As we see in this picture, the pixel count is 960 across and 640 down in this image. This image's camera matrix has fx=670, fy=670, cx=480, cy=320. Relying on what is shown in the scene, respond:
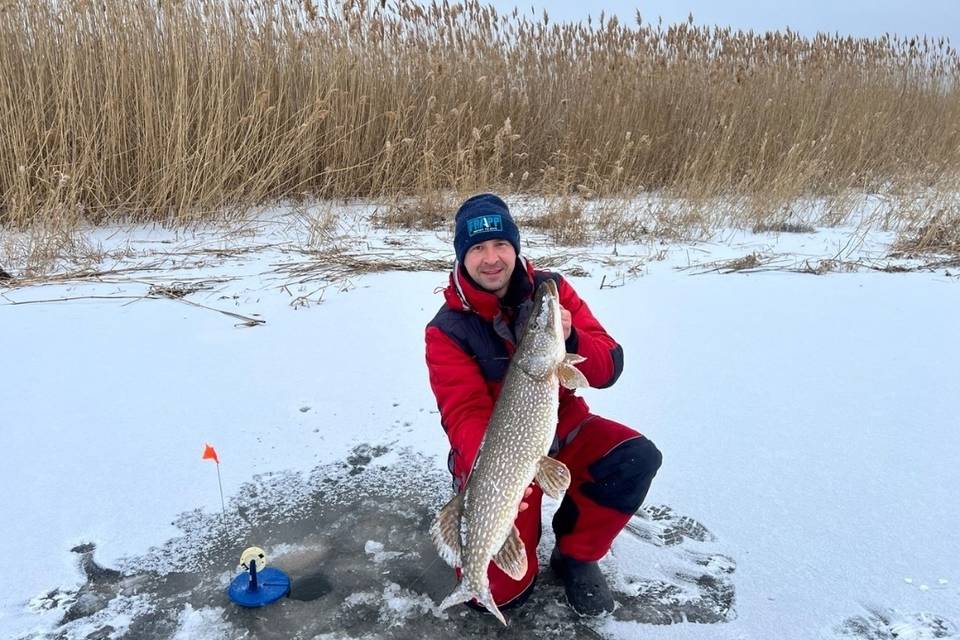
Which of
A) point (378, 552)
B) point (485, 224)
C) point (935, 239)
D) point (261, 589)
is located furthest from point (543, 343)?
point (935, 239)

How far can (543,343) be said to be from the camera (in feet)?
5.44

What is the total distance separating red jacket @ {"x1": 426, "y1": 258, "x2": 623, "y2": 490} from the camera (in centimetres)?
190

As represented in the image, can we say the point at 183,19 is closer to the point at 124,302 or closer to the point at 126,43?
the point at 126,43

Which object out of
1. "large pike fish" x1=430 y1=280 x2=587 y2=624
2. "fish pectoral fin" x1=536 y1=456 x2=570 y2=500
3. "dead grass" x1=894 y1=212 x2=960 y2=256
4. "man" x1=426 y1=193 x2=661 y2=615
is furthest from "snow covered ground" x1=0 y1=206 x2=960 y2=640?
"dead grass" x1=894 y1=212 x2=960 y2=256

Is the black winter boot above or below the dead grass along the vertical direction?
below

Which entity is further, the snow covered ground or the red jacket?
the red jacket

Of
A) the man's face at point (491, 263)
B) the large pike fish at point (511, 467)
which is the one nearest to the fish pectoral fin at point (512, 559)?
the large pike fish at point (511, 467)

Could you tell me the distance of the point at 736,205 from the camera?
6102 millimetres

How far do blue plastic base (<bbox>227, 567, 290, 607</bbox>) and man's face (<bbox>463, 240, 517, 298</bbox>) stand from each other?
0.99 meters

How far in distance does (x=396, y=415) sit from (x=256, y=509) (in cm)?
73

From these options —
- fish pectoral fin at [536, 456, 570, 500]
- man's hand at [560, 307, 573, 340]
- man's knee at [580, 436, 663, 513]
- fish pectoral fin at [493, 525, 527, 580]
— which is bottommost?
fish pectoral fin at [493, 525, 527, 580]

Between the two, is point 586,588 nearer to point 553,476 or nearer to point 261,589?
point 553,476

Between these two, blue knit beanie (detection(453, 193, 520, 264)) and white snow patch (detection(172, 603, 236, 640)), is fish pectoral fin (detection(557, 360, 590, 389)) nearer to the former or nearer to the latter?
blue knit beanie (detection(453, 193, 520, 264))

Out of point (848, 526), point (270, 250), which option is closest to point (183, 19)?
point (270, 250)
